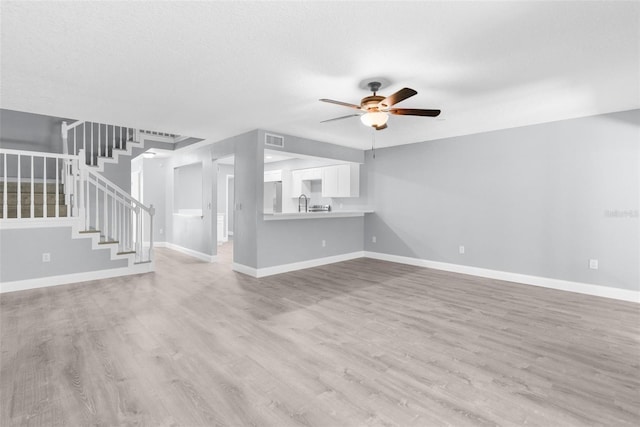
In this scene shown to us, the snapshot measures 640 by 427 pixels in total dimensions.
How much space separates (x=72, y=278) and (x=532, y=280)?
22.7 ft

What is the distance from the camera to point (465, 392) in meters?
2.02

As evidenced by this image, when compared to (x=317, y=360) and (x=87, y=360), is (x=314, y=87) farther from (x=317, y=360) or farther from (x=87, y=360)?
(x=87, y=360)

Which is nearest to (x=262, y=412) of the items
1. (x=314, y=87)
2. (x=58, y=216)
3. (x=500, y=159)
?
(x=314, y=87)

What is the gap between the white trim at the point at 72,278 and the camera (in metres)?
4.14

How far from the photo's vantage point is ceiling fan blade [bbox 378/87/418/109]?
2.54m

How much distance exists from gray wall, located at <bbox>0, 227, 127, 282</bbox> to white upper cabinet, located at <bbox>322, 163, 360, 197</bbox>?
14.8ft

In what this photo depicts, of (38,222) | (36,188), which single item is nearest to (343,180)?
(38,222)

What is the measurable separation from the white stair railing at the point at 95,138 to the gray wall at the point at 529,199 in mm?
5568

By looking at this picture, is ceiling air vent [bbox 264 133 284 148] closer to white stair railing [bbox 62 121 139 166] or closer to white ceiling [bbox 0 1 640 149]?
white ceiling [bbox 0 1 640 149]

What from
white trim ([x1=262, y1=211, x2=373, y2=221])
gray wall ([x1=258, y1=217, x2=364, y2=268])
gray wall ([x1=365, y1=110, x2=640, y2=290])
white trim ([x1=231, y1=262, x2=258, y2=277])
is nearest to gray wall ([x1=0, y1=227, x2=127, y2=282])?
white trim ([x1=231, y1=262, x2=258, y2=277])

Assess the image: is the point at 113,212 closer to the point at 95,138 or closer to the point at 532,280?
the point at 95,138

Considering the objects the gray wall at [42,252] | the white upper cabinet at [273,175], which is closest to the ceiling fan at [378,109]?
the gray wall at [42,252]

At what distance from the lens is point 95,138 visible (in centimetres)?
625

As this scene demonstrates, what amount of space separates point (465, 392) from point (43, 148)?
7571 millimetres
